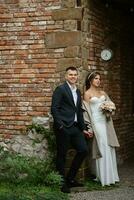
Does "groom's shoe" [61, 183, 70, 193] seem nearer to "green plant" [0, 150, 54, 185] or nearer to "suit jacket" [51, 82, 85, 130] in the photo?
"green plant" [0, 150, 54, 185]

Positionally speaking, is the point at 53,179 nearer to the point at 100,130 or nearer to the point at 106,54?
the point at 100,130

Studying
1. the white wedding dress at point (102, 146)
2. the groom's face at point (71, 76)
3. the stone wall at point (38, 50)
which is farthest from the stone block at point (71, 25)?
the white wedding dress at point (102, 146)

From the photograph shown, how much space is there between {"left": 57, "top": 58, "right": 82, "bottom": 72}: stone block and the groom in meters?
0.49

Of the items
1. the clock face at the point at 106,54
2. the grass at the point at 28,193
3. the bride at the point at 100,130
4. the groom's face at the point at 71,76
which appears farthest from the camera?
the clock face at the point at 106,54

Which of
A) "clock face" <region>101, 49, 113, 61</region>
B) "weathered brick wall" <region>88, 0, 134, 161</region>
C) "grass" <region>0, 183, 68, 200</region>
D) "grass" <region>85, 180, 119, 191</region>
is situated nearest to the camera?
"grass" <region>0, 183, 68, 200</region>

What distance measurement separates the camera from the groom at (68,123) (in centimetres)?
779

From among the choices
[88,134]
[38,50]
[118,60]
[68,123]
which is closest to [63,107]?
[68,123]

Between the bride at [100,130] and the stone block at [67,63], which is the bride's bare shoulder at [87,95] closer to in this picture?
the bride at [100,130]

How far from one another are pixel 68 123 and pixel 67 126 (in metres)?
0.05

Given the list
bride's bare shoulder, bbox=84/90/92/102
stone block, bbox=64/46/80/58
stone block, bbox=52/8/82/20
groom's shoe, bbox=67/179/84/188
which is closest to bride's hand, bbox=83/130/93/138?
bride's bare shoulder, bbox=84/90/92/102

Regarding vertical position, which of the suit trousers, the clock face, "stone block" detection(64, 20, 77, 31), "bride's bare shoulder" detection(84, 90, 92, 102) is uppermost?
"stone block" detection(64, 20, 77, 31)

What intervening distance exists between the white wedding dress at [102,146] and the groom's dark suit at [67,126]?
1.50 ft

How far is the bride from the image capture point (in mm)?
8453

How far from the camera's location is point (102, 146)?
8.48m
